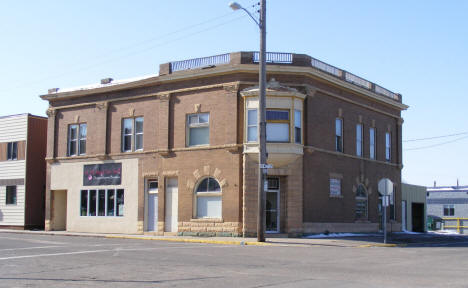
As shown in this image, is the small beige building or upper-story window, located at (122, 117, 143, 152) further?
the small beige building

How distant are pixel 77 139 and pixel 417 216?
25392 millimetres

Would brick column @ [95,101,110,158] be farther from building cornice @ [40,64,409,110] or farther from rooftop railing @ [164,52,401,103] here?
rooftop railing @ [164,52,401,103]

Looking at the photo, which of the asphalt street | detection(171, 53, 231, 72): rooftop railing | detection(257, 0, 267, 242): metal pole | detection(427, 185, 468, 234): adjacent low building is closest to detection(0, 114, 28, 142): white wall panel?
detection(171, 53, 231, 72): rooftop railing

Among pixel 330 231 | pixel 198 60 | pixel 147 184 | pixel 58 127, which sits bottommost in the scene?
pixel 330 231

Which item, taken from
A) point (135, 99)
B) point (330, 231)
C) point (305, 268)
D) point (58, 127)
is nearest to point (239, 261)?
point (305, 268)

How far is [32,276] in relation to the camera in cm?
1170

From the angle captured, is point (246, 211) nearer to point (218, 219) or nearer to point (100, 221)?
point (218, 219)

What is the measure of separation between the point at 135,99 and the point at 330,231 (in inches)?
510

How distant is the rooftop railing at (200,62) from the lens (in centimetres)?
2891

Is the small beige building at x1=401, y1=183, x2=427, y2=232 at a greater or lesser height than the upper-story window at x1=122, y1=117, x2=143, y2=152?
lesser

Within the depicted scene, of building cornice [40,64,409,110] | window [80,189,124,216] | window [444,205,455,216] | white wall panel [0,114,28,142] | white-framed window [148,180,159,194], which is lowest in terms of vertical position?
window [444,205,455,216]

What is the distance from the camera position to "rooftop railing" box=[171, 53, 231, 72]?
2891cm

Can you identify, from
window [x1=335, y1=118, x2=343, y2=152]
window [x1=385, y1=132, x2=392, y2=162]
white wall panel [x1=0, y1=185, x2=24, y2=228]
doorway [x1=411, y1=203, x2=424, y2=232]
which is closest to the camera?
window [x1=335, y1=118, x2=343, y2=152]

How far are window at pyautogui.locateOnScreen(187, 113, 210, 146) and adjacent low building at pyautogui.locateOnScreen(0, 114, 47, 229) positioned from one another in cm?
1330
